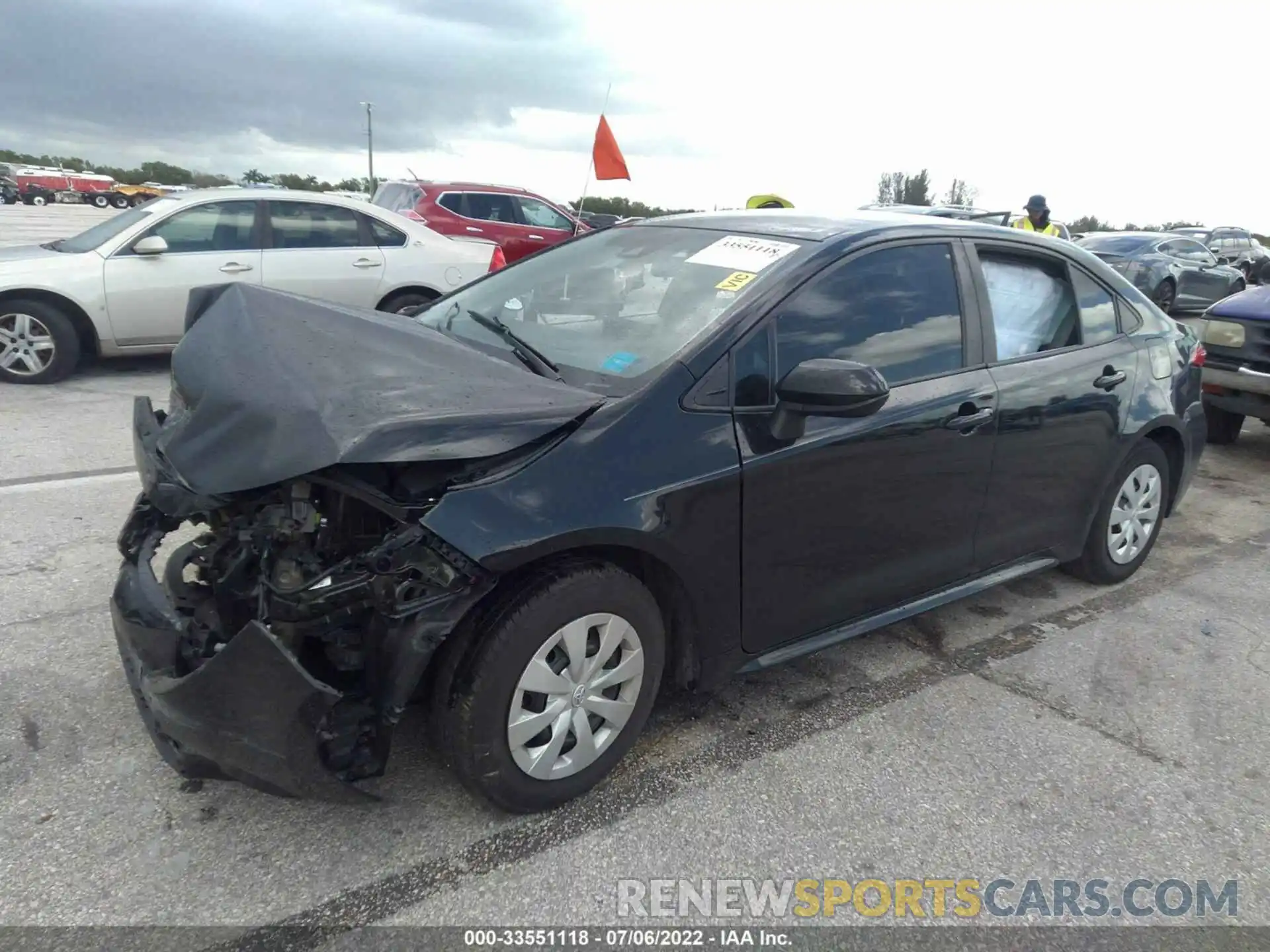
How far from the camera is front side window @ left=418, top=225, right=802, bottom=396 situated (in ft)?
9.36

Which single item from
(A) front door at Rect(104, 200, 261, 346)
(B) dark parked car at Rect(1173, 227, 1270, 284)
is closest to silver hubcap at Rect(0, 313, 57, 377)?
(A) front door at Rect(104, 200, 261, 346)

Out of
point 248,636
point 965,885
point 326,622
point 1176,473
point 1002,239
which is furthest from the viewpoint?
point 1176,473

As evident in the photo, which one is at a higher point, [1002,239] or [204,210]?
[204,210]

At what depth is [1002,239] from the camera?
3703 millimetres

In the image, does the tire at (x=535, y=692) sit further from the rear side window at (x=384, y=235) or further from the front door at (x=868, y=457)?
the rear side window at (x=384, y=235)

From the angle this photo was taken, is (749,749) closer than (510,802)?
No

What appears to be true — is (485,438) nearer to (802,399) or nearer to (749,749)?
(802,399)

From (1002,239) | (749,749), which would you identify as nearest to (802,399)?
(749,749)

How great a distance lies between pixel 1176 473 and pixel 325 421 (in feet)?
13.6

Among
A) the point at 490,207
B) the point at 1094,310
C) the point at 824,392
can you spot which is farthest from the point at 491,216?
the point at 824,392

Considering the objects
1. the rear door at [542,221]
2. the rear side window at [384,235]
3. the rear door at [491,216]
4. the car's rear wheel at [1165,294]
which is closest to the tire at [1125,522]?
the rear side window at [384,235]

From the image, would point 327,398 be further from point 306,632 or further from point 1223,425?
point 1223,425

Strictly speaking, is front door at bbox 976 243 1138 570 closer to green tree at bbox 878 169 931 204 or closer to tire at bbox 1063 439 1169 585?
tire at bbox 1063 439 1169 585

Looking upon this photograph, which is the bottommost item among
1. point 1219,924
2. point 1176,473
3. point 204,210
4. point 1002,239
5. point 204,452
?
point 1219,924
